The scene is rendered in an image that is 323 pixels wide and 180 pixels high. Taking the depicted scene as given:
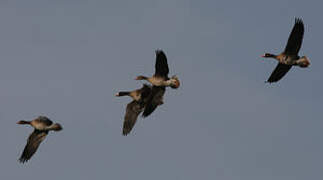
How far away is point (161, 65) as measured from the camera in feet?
172

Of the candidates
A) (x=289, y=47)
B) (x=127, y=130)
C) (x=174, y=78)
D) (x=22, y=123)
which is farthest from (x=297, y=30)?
(x=22, y=123)

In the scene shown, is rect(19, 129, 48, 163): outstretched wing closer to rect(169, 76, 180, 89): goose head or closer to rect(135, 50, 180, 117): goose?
rect(135, 50, 180, 117): goose

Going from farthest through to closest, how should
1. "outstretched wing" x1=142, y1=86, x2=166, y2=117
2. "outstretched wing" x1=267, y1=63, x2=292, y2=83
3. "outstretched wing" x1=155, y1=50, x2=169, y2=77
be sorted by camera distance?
"outstretched wing" x1=267, y1=63, x2=292, y2=83, "outstretched wing" x1=142, y1=86, x2=166, y2=117, "outstretched wing" x1=155, y1=50, x2=169, y2=77

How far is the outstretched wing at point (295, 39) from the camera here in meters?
53.4

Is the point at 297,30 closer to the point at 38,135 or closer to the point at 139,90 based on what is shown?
the point at 139,90

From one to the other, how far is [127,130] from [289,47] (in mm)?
8687

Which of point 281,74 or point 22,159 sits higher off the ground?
point 281,74

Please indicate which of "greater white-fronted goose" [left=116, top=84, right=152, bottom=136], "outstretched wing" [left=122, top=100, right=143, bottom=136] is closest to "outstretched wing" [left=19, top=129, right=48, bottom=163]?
"greater white-fronted goose" [left=116, top=84, right=152, bottom=136]

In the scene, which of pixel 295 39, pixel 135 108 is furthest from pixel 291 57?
pixel 135 108

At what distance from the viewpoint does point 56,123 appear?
5334 cm

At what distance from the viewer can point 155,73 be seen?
52875 millimetres

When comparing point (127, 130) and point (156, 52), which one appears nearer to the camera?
point (156, 52)

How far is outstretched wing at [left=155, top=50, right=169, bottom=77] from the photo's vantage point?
170 ft

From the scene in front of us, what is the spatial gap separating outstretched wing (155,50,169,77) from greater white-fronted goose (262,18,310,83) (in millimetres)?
5742
